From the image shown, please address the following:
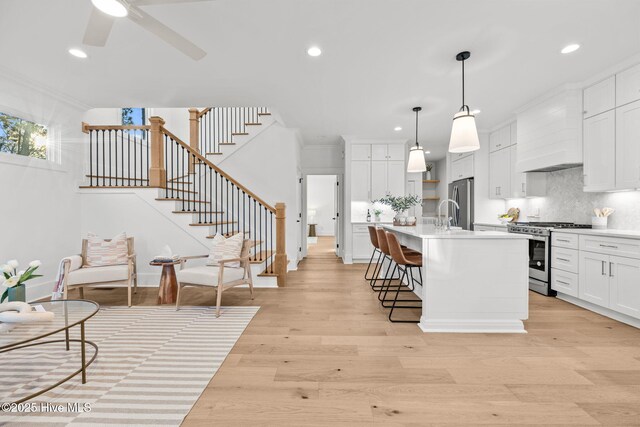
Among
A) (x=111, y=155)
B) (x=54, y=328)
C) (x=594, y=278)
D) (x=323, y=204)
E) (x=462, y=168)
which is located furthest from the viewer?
(x=323, y=204)

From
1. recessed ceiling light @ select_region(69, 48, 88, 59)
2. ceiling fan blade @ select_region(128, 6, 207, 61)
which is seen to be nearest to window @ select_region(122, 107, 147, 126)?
recessed ceiling light @ select_region(69, 48, 88, 59)

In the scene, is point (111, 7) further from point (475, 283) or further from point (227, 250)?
point (475, 283)

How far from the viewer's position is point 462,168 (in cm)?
638

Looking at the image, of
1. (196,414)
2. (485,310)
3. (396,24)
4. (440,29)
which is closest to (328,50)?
(396,24)

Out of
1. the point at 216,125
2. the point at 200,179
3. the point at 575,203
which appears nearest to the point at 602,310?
the point at 575,203

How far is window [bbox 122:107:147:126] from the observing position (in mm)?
6215

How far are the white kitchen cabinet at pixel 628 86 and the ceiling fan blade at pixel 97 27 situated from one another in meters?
4.98

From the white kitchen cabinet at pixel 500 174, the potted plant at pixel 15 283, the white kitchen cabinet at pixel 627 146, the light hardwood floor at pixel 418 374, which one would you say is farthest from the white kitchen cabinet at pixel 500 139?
the potted plant at pixel 15 283

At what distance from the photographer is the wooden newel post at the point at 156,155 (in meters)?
4.64

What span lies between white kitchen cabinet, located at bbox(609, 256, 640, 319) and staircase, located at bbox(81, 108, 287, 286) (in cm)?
385

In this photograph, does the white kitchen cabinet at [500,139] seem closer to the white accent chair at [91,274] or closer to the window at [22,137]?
the white accent chair at [91,274]

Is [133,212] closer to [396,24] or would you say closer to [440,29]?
[396,24]

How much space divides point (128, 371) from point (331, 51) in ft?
10.9

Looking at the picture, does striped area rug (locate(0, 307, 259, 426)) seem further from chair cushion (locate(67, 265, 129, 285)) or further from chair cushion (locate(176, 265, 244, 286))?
chair cushion (locate(67, 265, 129, 285))
